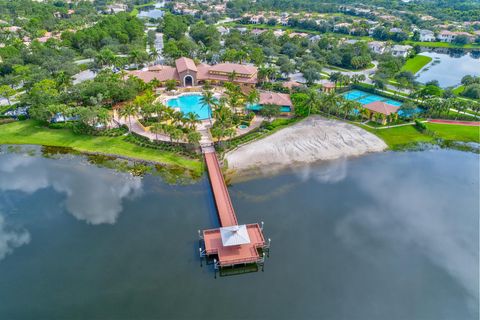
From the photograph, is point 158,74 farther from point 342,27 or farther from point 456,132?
point 342,27

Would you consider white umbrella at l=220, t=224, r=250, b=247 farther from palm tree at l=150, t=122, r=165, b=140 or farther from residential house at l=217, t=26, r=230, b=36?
residential house at l=217, t=26, r=230, b=36

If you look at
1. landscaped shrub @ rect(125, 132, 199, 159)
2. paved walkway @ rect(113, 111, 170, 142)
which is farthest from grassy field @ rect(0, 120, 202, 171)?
paved walkway @ rect(113, 111, 170, 142)

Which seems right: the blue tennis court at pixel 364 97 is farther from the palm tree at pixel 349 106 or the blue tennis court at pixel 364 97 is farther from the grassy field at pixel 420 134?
the grassy field at pixel 420 134

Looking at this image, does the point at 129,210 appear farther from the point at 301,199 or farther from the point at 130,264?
the point at 301,199

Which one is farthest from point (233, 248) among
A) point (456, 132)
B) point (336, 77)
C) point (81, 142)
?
point (336, 77)

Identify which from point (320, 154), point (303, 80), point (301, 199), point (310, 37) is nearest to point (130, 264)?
point (301, 199)

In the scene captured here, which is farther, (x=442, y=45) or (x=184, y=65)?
(x=442, y=45)
